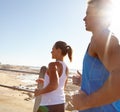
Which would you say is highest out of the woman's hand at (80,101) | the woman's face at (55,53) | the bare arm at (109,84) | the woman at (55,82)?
the bare arm at (109,84)

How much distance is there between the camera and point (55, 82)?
326 centimetres

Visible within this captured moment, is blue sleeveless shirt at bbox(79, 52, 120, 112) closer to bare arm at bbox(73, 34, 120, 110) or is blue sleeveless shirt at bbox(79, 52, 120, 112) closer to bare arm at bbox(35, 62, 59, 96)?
bare arm at bbox(73, 34, 120, 110)

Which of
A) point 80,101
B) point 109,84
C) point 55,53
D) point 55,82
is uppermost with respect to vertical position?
point 109,84

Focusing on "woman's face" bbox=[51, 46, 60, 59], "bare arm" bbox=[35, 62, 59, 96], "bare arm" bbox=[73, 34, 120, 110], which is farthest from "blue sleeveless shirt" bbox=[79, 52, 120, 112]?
"woman's face" bbox=[51, 46, 60, 59]

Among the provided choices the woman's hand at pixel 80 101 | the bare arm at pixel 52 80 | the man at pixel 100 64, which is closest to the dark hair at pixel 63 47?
the bare arm at pixel 52 80

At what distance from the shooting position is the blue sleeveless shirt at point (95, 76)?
4.97ft

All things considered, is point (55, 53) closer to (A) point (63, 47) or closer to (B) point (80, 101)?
(A) point (63, 47)

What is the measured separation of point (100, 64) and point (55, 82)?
1791 mm

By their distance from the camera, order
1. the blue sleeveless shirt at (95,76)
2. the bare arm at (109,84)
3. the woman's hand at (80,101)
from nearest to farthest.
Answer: the bare arm at (109,84), the woman's hand at (80,101), the blue sleeveless shirt at (95,76)

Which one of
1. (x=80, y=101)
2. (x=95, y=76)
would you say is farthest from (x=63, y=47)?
(x=80, y=101)


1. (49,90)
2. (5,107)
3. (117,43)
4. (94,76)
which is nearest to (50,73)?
(49,90)

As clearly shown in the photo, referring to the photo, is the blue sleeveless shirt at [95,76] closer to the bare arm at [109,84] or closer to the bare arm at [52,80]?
the bare arm at [109,84]

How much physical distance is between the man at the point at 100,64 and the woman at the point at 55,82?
5.26 feet

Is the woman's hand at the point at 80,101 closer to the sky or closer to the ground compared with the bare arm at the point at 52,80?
closer to the sky
